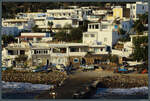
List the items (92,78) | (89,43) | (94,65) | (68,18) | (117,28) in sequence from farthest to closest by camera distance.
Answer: (68,18), (117,28), (89,43), (94,65), (92,78)

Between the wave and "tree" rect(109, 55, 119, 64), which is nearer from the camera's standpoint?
the wave

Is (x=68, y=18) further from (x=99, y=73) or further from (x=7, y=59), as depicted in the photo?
(x=99, y=73)

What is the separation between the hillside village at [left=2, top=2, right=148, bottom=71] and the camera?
30109 mm

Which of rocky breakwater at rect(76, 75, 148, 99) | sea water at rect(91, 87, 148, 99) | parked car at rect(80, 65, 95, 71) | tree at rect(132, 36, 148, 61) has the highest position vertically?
tree at rect(132, 36, 148, 61)

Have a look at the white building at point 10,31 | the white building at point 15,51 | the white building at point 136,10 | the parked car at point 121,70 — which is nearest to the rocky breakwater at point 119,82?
the parked car at point 121,70

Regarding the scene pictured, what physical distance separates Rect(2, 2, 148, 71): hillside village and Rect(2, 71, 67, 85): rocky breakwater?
2.21m

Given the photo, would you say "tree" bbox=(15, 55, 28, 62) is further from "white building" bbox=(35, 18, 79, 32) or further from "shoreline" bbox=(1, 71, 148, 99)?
"white building" bbox=(35, 18, 79, 32)

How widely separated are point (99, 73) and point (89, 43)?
17.4 ft

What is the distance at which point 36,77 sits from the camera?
88.3ft

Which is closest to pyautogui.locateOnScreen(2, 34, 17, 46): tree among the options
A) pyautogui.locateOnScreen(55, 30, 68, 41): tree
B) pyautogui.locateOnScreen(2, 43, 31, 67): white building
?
pyautogui.locateOnScreen(2, 43, 31, 67): white building

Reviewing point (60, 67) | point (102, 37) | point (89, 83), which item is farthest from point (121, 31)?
point (89, 83)

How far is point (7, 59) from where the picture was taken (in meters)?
30.8

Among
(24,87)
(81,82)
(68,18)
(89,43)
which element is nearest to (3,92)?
(24,87)

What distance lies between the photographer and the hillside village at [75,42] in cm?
3011
